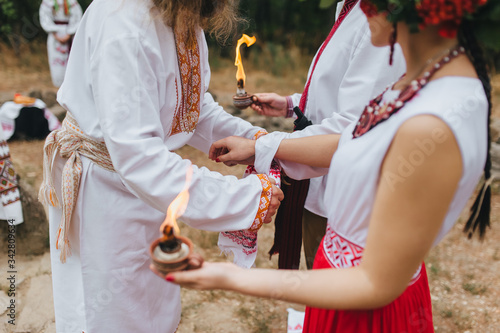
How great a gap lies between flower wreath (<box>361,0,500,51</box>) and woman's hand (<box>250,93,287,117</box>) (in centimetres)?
143

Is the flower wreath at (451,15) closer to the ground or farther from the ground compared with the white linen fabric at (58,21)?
farther from the ground

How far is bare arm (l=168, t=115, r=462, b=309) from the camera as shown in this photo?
1.05 m

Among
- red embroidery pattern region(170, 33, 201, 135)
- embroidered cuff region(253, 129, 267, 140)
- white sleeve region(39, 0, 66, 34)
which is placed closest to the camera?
red embroidery pattern region(170, 33, 201, 135)

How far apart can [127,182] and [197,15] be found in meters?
0.69

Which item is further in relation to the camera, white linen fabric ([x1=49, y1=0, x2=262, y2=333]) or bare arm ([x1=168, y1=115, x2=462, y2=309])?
white linen fabric ([x1=49, y1=0, x2=262, y2=333])

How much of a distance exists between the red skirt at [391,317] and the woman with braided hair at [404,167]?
2 centimetres

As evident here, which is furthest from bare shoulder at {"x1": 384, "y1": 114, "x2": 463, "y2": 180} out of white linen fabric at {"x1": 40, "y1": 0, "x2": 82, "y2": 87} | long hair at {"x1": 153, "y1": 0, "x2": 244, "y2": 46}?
white linen fabric at {"x1": 40, "y1": 0, "x2": 82, "y2": 87}

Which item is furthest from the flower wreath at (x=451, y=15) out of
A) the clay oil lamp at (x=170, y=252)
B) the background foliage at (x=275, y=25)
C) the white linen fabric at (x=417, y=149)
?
the background foliage at (x=275, y=25)

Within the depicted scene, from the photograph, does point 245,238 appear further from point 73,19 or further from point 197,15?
point 73,19

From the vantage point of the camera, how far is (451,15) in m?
1.06

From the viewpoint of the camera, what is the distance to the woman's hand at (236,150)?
1986mm

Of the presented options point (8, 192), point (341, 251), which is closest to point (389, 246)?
point (341, 251)

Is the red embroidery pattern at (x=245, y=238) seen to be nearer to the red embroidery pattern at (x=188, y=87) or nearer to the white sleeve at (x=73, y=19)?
the red embroidery pattern at (x=188, y=87)

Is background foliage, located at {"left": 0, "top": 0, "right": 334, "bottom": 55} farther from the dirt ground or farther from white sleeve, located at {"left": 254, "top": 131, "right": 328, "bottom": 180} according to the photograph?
white sleeve, located at {"left": 254, "top": 131, "right": 328, "bottom": 180}
